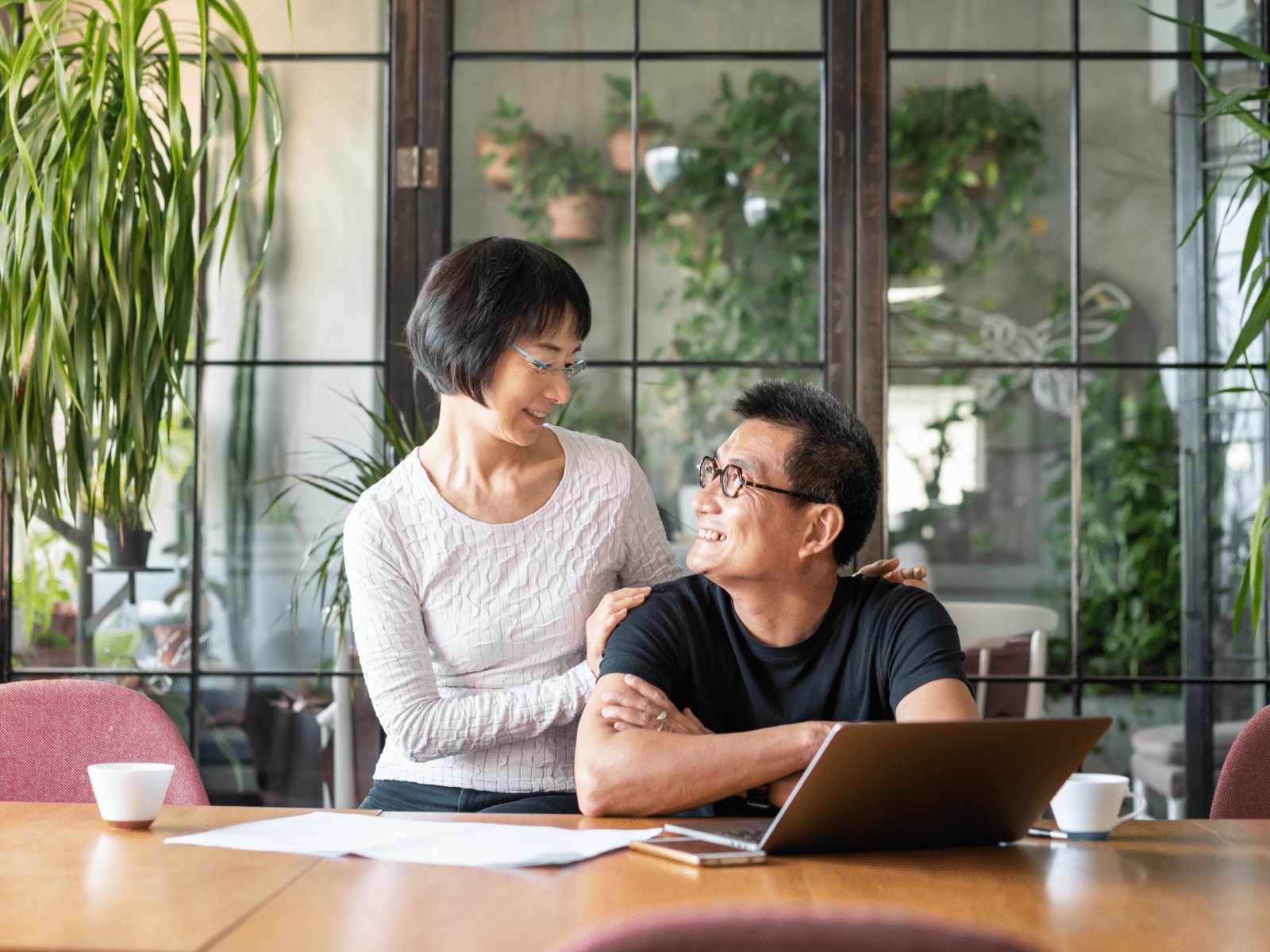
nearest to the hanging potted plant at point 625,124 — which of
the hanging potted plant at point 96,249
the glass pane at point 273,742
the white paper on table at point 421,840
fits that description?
the hanging potted plant at point 96,249

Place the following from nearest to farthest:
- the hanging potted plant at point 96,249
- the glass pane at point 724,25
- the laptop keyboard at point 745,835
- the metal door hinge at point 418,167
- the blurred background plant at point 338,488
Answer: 1. the laptop keyboard at point 745,835
2. the hanging potted plant at point 96,249
3. the blurred background plant at point 338,488
4. the metal door hinge at point 418,167
5. the glass pane at point 724,25

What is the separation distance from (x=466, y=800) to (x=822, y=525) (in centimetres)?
72

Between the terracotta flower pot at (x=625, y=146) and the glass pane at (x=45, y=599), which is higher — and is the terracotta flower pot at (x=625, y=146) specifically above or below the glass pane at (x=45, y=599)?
above

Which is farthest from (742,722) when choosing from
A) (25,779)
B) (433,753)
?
(25,779)

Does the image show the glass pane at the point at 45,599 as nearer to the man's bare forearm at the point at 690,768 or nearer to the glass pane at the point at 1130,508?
the man's bare forearm at the point at 690,768

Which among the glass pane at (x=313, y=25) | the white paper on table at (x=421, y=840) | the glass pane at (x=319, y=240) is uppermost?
the glass pane at (x=313, y=25)

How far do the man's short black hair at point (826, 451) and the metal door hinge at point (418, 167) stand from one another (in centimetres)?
153

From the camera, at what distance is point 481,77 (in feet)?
10.7

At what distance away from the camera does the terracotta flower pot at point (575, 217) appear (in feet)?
10.9

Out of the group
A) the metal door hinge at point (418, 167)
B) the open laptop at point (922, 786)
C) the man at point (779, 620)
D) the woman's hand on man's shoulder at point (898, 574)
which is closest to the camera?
the open laptop at point (922, 786)

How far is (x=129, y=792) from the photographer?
4.64 feet

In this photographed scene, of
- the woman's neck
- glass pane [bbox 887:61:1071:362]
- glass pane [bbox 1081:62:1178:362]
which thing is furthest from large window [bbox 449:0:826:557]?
the woman's neck

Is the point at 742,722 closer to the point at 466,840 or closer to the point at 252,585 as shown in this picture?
the point at 466,840

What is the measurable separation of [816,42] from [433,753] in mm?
2164
